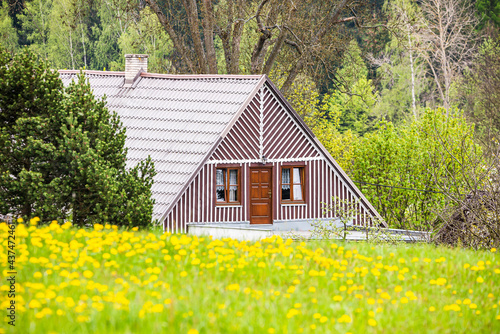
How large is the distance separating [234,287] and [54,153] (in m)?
6.81

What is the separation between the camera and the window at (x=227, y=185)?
2305cm

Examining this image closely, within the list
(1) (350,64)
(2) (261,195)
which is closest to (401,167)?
(2) (261,195)

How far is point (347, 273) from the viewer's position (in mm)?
7836

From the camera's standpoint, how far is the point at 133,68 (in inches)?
1050

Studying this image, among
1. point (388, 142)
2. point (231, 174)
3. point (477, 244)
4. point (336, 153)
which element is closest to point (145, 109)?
point (231, 174)

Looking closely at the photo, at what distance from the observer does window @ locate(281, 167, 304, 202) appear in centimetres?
2470

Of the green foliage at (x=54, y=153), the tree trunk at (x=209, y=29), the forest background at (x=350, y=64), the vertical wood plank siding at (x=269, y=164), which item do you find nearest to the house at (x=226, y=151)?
the vertical wood plank siding at (x=269, y=164)

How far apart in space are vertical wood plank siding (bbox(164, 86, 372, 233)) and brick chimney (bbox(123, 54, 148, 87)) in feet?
19.6

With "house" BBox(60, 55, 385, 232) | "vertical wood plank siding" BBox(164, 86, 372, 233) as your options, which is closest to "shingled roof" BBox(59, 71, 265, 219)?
"house" BBox(60, 55, 385, 232)

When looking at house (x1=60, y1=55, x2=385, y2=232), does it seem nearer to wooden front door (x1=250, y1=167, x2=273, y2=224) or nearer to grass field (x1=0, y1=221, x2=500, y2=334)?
wooden front door (x1=250, y1=167, x2=273, y2=224)

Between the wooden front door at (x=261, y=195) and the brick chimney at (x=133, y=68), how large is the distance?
6859 millimetres

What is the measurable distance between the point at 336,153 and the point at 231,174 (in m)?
17.1

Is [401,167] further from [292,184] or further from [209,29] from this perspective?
[209,29]

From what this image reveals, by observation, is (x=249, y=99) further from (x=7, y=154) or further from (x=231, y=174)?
(x=7, y=154)
